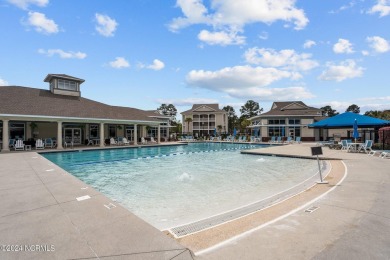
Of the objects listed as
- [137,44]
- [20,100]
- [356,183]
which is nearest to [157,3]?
[137,44]

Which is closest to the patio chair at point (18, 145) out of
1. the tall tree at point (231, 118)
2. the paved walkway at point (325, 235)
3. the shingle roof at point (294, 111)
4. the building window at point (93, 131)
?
the building window at point (93, 131)

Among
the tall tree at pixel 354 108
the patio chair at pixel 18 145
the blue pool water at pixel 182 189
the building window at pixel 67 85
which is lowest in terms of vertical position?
the blue pool water at pixel 182 189

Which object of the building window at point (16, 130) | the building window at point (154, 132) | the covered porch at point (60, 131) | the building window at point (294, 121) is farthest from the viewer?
the building window at point (294, 121)

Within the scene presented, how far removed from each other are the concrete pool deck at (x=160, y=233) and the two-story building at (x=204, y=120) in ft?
181

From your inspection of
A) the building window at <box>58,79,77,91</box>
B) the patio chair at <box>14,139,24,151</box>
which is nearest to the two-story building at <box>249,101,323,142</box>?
the building window at <box>58,79,77,91</box>

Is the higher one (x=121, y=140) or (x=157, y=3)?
(x=157, y=3)

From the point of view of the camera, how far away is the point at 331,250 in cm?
297

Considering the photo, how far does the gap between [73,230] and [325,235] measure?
3.81 m

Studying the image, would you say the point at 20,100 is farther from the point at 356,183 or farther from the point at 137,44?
the point at 356,183

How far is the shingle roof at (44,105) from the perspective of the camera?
18875mm

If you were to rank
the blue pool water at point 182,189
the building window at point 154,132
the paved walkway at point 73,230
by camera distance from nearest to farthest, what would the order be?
the paved walkway at point 73,230
the blue pool water at point 182,189
the building window at point 154,132

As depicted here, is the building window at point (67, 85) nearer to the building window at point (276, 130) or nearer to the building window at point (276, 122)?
the building window at point (276, 122)

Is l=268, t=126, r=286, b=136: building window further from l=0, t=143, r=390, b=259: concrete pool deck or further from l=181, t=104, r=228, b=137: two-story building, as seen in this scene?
l=0, t=143, r=390, b=259: concrete pool deck

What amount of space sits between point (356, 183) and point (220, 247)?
19.2 ft
